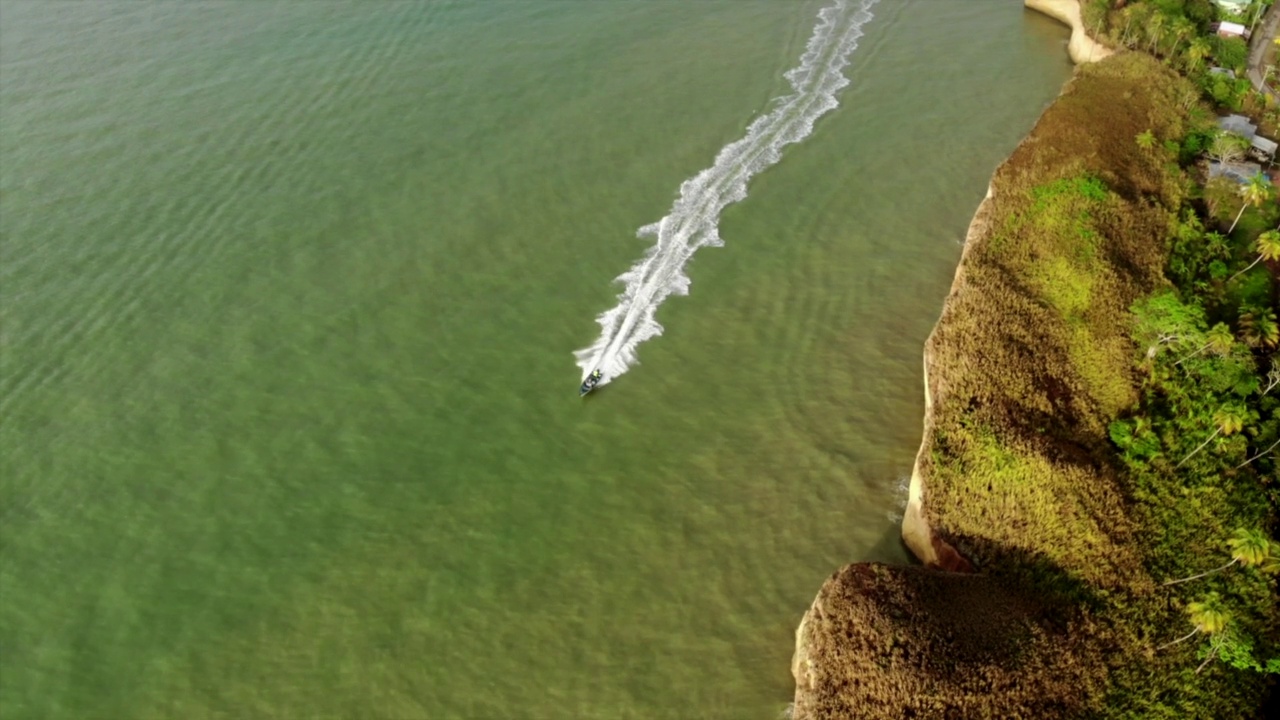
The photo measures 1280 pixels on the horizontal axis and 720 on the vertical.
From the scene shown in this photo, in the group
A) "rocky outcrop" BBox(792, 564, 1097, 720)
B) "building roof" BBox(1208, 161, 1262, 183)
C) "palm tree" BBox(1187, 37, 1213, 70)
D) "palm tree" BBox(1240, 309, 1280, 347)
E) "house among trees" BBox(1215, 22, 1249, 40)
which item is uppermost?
"house among trees" BBox(1215, 22, 1249, 40)

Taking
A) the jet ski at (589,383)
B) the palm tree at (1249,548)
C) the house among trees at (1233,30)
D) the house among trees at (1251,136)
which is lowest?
the palm tree at (1249,548)

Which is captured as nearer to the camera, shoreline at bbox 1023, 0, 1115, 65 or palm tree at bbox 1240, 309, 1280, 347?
palm tree at bbox 1240, 309, 1280, 347

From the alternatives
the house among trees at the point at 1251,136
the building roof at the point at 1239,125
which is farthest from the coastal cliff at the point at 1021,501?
the building roof at the point at 1239,125

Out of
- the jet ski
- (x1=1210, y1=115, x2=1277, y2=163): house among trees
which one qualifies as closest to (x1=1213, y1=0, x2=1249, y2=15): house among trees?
(x1=1210, y1=115, x2=1277, y2=163): house among trees

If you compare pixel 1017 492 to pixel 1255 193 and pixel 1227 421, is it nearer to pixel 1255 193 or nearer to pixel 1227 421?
pixel 1227 421

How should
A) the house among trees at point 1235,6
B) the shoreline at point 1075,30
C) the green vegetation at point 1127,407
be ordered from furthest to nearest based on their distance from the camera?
the house among trees at point 1235,6
the shoreline at point 1075,30
the green vegetation at point 1127,407

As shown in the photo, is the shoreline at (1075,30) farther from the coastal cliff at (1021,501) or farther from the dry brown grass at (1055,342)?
the coastal cliff at (1021,501)

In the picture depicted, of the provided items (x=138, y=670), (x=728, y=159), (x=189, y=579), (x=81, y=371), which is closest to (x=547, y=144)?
(x=728, y=159)

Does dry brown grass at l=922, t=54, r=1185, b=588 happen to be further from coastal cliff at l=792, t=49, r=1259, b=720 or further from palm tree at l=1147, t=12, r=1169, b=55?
palm tree at l=1147, t=12, r=1169, b=55
